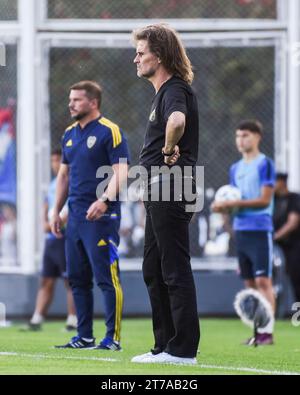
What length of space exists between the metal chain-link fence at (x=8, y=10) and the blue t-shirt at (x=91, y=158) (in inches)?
260

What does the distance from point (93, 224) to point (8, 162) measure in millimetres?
6796

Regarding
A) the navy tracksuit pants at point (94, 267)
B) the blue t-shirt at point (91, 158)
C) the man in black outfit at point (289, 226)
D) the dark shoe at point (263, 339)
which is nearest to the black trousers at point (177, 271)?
the navy tracksuit pants at point (94, 267)

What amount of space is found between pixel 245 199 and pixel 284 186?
3.62 meters

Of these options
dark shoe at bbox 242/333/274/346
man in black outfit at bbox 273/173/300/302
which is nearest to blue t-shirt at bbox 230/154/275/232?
dark shoe at bbox 242/333/274/346

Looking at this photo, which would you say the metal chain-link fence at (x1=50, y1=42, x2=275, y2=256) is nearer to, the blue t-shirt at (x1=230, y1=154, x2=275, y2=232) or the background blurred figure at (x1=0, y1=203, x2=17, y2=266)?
the background blurred figure at (x1=0, y1=203, x2=17, y2=266)

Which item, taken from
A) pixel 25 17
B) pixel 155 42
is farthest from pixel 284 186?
pixel 155 42

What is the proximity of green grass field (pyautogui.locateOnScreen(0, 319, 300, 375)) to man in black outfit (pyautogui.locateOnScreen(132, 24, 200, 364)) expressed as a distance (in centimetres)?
26

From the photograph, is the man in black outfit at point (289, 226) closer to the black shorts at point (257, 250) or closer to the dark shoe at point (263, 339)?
the black shorts at point (257, 250)

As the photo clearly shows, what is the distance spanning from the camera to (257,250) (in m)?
11.7

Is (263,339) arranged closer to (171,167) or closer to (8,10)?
(171,167)

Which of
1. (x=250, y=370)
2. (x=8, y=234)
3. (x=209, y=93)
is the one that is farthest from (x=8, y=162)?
(x=250, y=370)

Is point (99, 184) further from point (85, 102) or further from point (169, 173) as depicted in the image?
point (169, 173)
